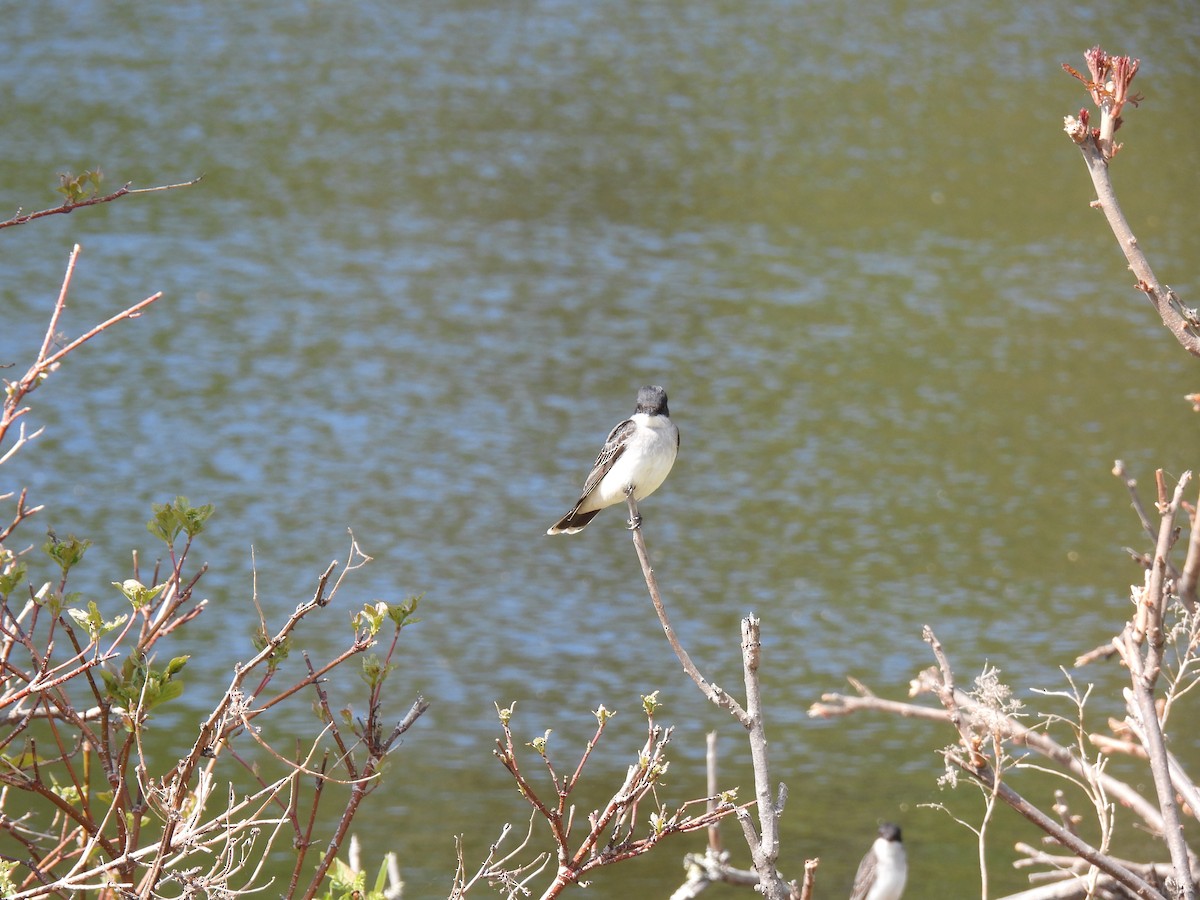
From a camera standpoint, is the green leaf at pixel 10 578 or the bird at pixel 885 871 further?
the bird at pixel 885 871

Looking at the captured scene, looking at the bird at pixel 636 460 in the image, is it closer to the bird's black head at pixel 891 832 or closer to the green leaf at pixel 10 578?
the bird's black head at pixel 891 832

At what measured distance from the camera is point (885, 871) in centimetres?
602

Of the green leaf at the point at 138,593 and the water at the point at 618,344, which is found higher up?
the green leaf at the point at 138,593

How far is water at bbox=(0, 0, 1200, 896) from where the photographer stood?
901cm

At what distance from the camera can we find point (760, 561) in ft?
33.4

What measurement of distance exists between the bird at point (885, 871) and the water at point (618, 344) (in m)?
1.27

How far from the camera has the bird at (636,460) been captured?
192 inches

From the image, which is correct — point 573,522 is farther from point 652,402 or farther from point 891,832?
point 891,832

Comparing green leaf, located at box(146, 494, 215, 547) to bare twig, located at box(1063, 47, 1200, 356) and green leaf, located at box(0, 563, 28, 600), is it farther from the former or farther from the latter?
bare twig, located at box(1063, 47, 1200, 356)

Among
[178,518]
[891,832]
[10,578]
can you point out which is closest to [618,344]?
[891,832]

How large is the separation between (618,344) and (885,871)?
7487 mm

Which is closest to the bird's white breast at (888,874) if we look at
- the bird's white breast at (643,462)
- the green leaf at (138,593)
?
the bird's white breast at (643,462)

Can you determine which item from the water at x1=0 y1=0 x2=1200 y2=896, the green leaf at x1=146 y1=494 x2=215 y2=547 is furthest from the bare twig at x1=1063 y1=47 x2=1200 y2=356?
the water at x1=0 y1=0 x2=1200 y2=896

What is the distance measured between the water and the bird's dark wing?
2849mm
